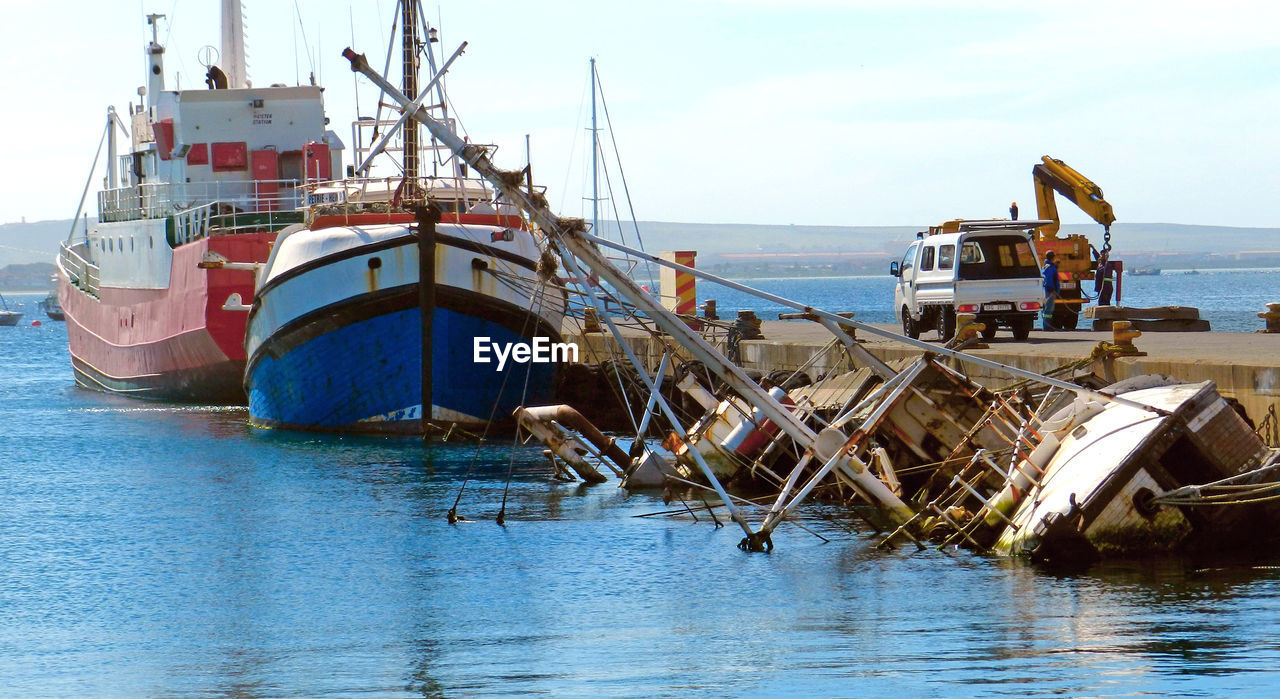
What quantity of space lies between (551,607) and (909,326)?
1386 cm

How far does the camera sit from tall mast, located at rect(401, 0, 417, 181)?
28984 millimetres

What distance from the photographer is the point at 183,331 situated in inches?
1330

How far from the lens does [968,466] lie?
15.2 m

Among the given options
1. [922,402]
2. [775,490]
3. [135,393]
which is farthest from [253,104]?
[922,402]

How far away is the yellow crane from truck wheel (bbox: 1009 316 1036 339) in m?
6.28

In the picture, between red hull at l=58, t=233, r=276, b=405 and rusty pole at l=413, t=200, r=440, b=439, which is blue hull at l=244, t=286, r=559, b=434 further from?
red hull at l=58, t=233, r=276, b=405

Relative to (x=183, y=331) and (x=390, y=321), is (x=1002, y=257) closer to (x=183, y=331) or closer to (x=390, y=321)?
(x=390, y=321)

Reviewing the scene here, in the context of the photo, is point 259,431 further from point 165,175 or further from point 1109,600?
point 1109,600

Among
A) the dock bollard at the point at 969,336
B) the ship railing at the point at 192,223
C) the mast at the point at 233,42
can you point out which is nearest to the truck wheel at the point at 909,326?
the dock bollard at the point at 969,336

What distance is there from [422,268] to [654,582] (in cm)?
1193

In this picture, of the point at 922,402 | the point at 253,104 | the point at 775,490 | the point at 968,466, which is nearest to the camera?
the point at 968,466

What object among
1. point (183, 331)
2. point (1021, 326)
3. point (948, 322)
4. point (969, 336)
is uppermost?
point (969, 336)

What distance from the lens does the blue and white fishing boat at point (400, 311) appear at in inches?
1019

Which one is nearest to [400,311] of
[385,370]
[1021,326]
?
[385,370]
